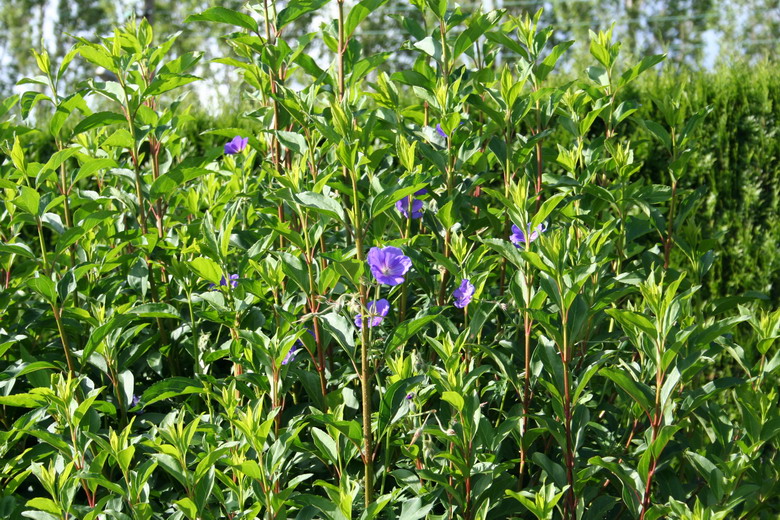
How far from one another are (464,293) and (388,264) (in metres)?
0.20

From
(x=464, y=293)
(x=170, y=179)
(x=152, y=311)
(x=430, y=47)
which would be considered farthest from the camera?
(x=170, y=179)

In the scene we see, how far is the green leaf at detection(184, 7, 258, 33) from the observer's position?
5.97ft

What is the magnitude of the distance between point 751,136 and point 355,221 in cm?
366

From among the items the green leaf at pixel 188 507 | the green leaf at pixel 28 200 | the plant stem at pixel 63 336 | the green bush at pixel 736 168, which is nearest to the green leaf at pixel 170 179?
the green leaf at pixel 28 200

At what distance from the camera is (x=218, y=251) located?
74.5 inches

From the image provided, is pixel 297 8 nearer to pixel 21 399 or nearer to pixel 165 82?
pixel 165 82

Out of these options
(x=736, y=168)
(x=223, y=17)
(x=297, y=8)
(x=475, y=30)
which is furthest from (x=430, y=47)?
(x=736, y=168)

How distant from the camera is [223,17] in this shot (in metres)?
1.88

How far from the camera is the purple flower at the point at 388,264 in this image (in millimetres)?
1651

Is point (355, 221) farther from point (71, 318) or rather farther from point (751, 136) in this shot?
point (751, 136)

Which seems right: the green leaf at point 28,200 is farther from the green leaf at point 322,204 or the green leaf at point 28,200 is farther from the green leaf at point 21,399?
the green leaf at point 322,204

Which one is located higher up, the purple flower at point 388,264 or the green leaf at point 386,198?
the green leaf at point 386,198

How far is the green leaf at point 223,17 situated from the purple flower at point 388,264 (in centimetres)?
65

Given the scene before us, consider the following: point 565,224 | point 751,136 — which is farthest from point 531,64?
point 751,136
